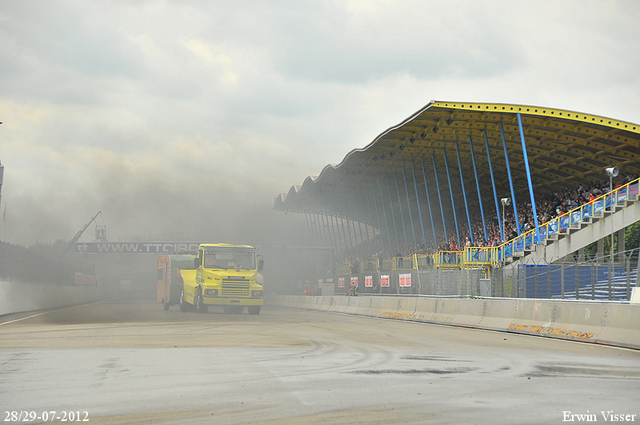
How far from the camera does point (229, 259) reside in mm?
30984

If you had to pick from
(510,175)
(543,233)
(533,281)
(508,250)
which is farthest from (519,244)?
(533,281)

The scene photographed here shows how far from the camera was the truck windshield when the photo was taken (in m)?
30.7

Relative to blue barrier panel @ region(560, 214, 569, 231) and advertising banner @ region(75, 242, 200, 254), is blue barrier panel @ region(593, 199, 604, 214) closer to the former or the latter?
blue barrier panel @ region(560, 214, 569, 231)

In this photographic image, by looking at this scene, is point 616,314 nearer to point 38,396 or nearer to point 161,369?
point 161,369

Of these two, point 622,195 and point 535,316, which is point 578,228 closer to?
point 622,195

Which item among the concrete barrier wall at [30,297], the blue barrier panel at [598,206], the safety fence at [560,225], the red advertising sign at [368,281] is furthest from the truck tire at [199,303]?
the blue barrier panel at [598,206]

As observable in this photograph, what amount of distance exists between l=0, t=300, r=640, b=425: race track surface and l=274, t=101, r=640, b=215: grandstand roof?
2442cm

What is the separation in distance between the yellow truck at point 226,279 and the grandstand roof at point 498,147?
1287cm

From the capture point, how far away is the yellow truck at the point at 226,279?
1185 inches

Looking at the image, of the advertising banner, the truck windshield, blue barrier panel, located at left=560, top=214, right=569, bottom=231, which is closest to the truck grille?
the truck windshield

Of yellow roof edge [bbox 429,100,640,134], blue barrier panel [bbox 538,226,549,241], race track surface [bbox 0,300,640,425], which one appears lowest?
race track surface [bbox 0,300,640,425]

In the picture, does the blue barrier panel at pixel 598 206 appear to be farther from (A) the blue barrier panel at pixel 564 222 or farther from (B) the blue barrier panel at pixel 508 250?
(B) the blue barrier panel at pixel 508 250

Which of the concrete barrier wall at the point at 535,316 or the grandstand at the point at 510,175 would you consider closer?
the concrete barrier wall at the point at 535,316

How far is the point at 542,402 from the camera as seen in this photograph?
24.8 ft
